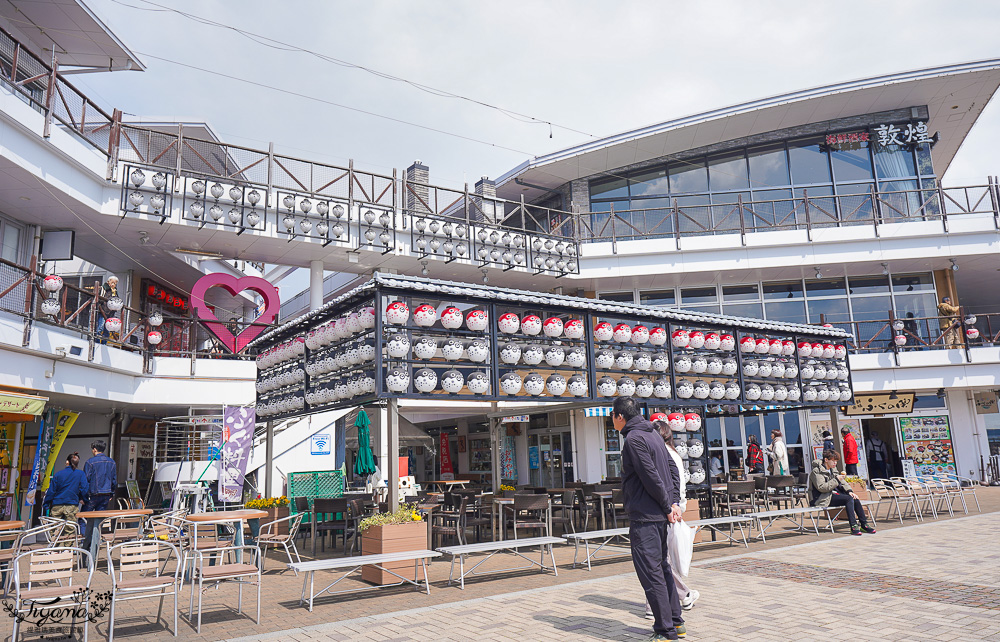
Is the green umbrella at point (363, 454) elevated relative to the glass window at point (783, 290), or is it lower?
lower

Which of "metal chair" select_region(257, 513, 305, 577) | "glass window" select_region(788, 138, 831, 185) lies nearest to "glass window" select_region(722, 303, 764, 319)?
"glass window" select_region(788, 138, 831, 185)

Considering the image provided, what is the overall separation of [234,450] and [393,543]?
4.74 metres

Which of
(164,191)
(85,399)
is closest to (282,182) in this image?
(164,191)

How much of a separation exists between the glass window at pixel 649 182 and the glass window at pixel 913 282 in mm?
7590

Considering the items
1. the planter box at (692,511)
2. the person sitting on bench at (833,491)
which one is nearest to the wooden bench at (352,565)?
the planter box at (692,511)

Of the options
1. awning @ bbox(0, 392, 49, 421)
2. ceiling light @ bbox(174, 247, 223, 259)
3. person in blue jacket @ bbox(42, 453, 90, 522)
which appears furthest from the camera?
ceiling light @ bbox(174, 247, 223, 259)

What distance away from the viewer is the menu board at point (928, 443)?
62.8 ft

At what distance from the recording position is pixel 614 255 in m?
19.7

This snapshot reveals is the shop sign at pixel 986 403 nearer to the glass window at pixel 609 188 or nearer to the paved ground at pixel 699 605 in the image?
the glass window at pixel 609 188

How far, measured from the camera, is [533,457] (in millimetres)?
21250

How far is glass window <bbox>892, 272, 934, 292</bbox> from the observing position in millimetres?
20281

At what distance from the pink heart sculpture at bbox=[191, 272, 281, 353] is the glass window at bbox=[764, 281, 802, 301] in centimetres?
1459

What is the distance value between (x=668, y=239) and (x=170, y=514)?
15158mm

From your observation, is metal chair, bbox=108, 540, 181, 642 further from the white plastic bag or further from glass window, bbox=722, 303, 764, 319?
glass window, bbox=722, 303, 764, 319
